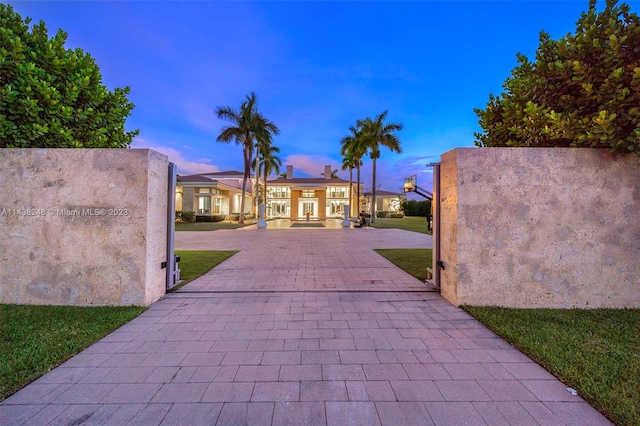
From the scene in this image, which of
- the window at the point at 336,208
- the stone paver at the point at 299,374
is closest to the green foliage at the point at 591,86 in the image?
the stone paver at the point at 299,374

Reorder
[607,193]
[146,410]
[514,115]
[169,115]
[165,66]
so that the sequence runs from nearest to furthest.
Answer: [146,410] < [607,193] < [514,115] < [165,66] < [169,115]

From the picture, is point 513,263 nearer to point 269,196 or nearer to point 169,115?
point 169,115

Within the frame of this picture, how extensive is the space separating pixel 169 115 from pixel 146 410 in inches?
1551

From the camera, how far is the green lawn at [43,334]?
7.78 ft

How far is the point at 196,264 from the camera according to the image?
739cm

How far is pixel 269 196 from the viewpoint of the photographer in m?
45.2

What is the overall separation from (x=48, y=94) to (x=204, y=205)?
26810 mm

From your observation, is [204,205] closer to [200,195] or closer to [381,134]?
[200,195]

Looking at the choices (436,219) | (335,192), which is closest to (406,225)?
(335,192)

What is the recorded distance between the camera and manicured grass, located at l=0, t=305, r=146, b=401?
93.4 inches

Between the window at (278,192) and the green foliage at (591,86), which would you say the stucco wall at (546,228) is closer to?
the green foliage at (591,86)

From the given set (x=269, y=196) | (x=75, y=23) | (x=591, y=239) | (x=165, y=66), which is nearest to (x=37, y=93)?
(x=75, y=23)

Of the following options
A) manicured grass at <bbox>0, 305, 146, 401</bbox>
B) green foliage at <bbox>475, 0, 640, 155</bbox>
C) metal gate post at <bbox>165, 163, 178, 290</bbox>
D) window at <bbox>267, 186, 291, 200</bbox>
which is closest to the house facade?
window at <bbox>267, 186, 291, 200</bbox>

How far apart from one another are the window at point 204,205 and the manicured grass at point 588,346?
29575mm
